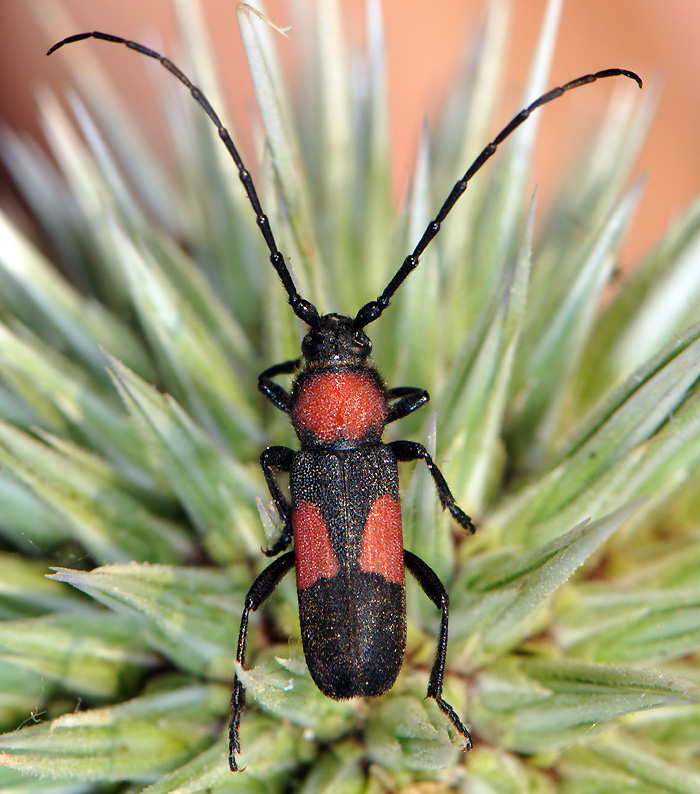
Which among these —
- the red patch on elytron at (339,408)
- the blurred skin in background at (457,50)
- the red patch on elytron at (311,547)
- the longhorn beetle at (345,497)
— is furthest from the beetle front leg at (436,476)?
the blurred skin in background at (457,50)

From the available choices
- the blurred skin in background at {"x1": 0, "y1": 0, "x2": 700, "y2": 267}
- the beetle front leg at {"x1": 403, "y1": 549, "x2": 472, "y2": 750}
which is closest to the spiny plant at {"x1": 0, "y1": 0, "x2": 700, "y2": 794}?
the beetle front leg at {"x1": 403, "y1": 549, "x2": 472, "y2": 750}

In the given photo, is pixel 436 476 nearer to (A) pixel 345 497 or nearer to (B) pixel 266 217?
(A) pixel 345 497

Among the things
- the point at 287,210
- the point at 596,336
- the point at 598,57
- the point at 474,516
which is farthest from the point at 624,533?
the point at 598,57

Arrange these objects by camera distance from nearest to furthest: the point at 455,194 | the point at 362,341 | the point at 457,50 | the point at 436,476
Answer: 1. the point at 436,476
2. the point at 455,194
3. the point at 362,341
4. the point at 457,50

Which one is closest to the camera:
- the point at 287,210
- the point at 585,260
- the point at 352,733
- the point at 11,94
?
the point at 352,733

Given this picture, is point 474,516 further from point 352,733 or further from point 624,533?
point 352,733

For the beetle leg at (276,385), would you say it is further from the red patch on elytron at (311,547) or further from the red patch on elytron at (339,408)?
the red patch on elytron at (311,547)

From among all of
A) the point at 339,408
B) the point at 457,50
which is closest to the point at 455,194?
the point at 339,408
